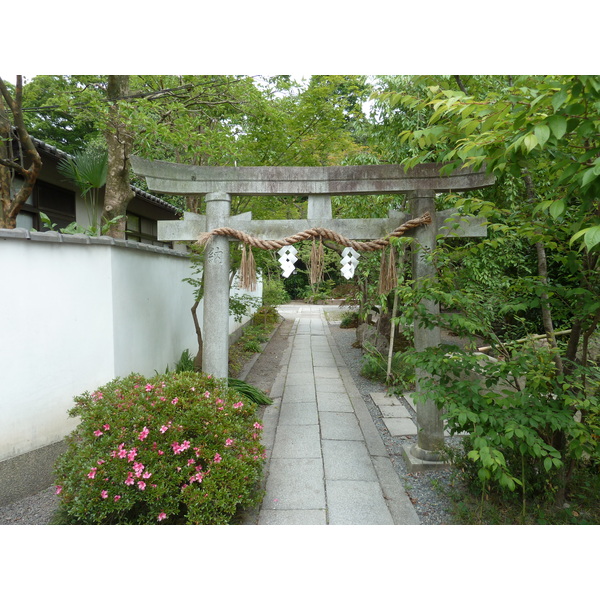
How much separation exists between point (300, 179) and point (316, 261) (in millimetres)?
844

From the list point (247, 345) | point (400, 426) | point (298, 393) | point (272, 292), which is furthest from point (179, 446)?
point (272, 292)

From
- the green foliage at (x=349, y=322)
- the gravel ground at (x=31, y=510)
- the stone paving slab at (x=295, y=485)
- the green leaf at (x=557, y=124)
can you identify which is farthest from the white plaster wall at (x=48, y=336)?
the green foliage at (x=349, y=322)

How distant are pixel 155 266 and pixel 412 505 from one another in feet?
13.4

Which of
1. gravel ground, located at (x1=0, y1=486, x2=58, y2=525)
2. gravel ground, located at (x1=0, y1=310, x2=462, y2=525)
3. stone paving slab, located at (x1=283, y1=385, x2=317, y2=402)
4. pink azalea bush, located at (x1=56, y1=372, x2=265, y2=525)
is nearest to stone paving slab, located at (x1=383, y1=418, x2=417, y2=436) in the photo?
gravel ground, located at (x1=0, y1=310, x2=462, y2=525)

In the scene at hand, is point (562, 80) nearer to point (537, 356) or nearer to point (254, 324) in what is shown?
point (537, 356)

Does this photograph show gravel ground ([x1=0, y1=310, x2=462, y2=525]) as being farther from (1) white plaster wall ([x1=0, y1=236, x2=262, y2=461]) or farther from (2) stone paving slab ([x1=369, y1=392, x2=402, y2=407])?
(2) stone paving slab ([x1=369, y1=392, x2=402, y2=407])

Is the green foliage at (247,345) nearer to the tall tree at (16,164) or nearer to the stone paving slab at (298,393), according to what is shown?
the stone paving slab at (298,393)

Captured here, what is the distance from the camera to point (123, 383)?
3.16 metres

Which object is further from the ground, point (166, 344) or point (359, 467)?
point (166, 344)

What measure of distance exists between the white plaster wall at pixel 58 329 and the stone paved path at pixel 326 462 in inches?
78.6

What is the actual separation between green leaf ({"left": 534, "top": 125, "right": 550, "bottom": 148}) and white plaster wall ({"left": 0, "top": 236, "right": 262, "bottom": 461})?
3746mm

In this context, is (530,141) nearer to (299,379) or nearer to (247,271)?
(247,271)

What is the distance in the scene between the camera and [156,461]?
8.53 feet

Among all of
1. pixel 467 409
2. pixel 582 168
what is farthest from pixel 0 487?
pixel 582 168
